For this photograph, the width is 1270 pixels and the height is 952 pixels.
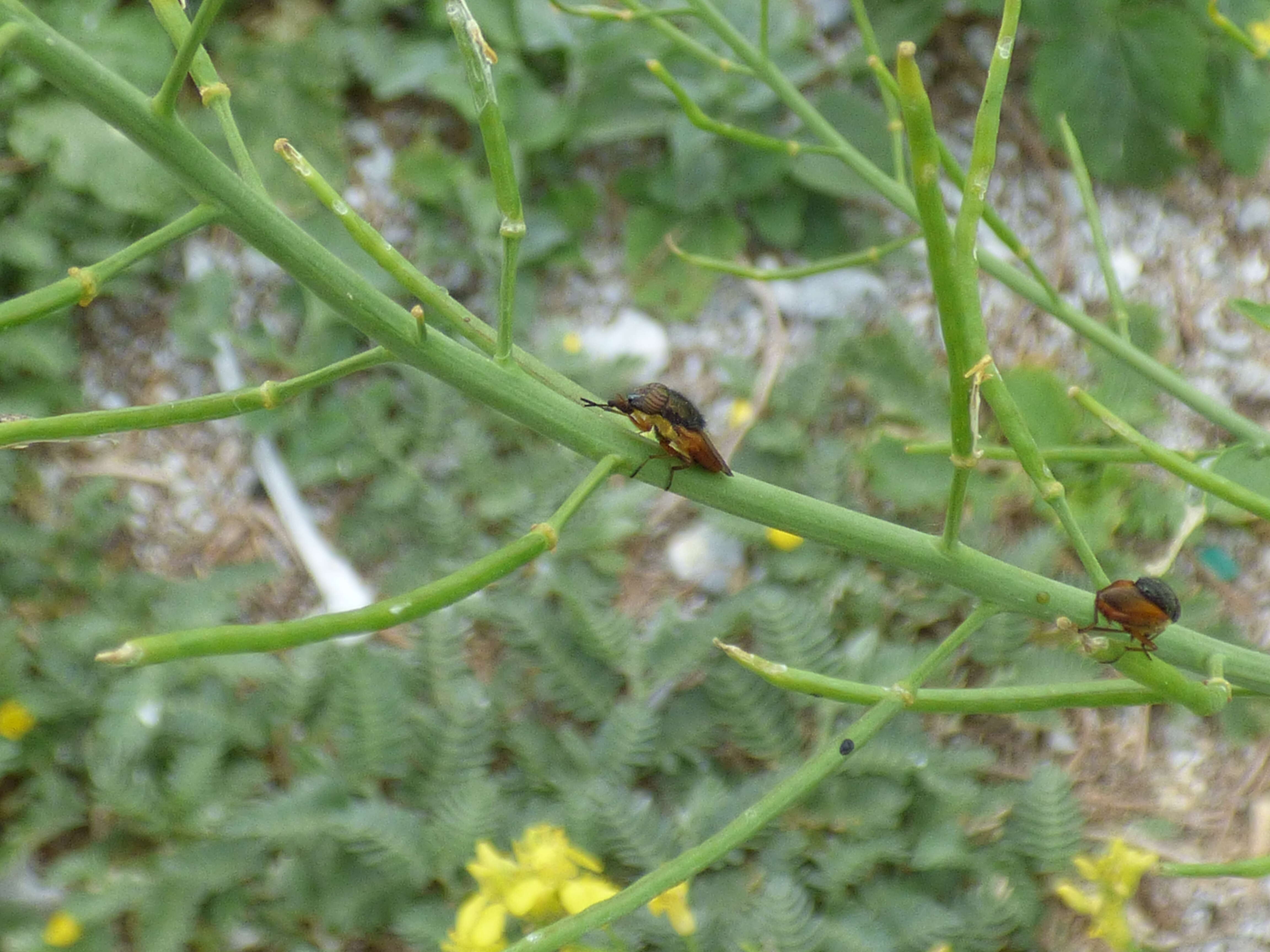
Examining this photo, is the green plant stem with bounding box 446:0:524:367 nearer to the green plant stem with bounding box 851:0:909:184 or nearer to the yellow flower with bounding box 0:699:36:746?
the green plant stem with bounding box 851:0:909:184

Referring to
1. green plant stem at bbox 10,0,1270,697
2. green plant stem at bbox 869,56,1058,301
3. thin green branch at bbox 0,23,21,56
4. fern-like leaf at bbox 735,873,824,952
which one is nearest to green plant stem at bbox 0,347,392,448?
green plant stem at bbox 10,0,1270,697

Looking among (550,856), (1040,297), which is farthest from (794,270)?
(550,856)

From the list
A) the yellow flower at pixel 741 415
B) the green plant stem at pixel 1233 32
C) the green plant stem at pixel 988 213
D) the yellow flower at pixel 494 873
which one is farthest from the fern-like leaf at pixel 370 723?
the green plant stem at pixel 1233 32

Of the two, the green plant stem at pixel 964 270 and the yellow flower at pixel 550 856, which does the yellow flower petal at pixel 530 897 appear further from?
the green plant stem at pixel 964 270

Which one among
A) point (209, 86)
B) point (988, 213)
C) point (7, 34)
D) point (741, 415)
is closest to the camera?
point (7, 34)

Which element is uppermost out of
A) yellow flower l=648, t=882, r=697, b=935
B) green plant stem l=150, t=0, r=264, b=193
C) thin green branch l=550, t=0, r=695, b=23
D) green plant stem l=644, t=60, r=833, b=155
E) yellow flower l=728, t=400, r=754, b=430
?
yellow flower l=728, t=400, r=754, b=430

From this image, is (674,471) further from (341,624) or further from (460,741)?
(460,741)
